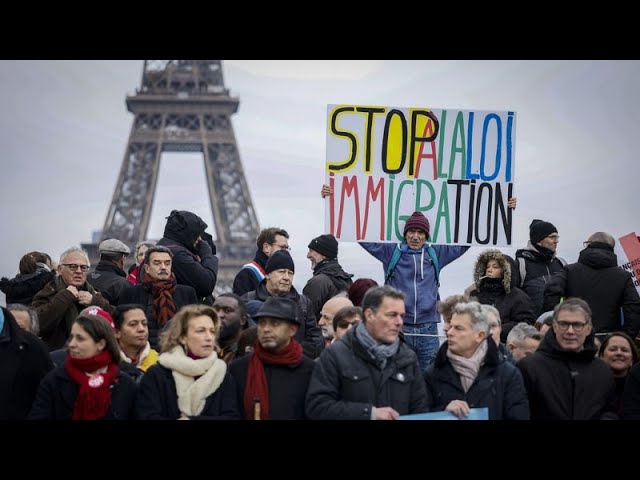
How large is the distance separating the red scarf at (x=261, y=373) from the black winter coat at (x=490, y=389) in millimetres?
916

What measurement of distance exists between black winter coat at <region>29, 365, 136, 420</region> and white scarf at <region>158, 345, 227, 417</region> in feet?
1.04

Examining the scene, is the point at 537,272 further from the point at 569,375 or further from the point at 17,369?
the point at 17,369

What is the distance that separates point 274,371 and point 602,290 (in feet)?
12.5

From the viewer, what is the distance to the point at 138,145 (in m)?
62.5

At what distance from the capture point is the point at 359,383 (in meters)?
8.30

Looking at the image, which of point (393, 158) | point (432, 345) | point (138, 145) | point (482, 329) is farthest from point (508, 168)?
point (138, 145)

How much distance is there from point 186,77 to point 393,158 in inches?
2125

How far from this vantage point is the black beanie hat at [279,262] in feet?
35.7

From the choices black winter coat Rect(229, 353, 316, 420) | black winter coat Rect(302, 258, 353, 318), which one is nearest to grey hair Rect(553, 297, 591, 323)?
black winter coat Rect(229, 353, 316, 420)

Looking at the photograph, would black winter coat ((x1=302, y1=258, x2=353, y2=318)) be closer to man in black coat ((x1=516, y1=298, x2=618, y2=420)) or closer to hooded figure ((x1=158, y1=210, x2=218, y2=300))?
hooded figure ((x1=158, y1=210, x2=218, y2=300))

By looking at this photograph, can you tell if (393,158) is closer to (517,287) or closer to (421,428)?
(517,287)

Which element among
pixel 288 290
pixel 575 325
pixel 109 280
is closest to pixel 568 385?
pixel 575 325

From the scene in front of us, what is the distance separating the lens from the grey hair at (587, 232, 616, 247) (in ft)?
37.8

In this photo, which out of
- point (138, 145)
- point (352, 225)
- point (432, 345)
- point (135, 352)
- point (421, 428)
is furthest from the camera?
A: point (138, 145)
